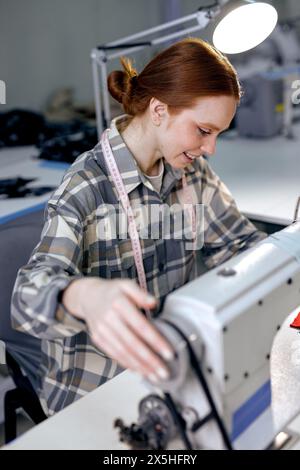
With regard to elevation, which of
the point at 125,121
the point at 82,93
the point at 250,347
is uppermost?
the point at 125,121

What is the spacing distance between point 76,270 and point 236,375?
1.53 feet

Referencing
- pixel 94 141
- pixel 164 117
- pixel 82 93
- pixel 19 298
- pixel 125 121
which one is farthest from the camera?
pixel 82 93

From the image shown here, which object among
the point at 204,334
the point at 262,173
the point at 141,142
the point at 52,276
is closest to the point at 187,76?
the point at 141,142

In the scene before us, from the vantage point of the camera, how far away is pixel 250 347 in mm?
925

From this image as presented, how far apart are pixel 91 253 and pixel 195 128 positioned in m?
0.37

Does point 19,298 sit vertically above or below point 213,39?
below

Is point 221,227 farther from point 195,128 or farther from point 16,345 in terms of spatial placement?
point 16,345

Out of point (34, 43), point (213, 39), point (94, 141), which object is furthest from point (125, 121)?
point (34, 43)

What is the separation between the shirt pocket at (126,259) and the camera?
4.74 ft

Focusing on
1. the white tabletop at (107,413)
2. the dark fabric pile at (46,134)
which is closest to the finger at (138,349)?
the white tabletop at (107,413)

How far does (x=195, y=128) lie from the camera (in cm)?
138

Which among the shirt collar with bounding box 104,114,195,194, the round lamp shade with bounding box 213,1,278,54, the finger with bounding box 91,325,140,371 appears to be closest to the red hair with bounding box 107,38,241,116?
the shirt collar with bounding box 104,114,195,194

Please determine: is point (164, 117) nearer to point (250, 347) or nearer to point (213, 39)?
point (213, 39)

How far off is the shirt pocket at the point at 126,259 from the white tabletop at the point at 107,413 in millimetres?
330
